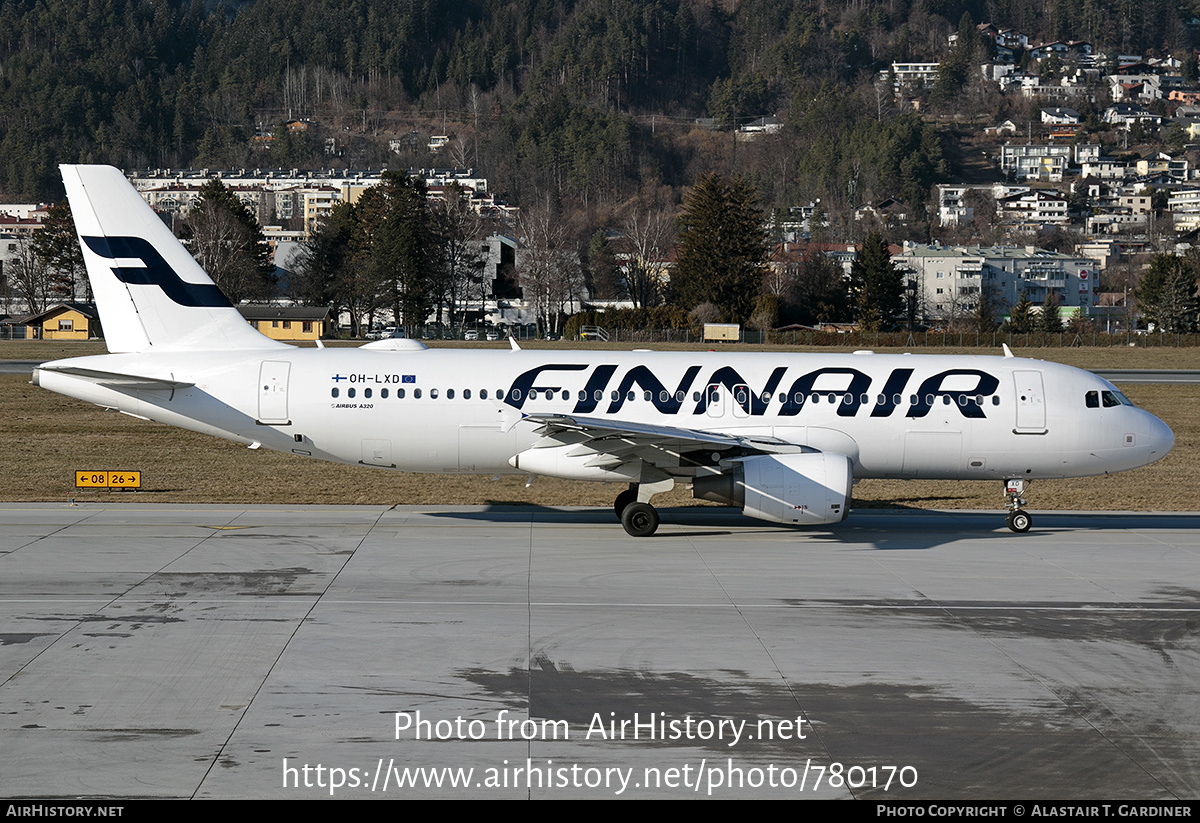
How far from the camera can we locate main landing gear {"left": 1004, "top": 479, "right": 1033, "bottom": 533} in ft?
85.2

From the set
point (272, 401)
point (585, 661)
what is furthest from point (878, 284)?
point (585, 661)

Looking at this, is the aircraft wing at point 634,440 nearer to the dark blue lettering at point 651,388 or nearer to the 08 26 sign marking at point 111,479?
the dark blue lettering at point 651,388

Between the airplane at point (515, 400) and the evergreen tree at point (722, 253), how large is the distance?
292ft

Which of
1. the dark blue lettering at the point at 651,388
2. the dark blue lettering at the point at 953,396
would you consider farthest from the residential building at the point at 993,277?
the dark blue lettering at the point at 651,388

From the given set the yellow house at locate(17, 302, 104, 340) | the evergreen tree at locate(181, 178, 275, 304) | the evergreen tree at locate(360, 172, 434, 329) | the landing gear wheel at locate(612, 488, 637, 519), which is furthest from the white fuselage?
the yellow house at locate(17, 302, 104, 340)

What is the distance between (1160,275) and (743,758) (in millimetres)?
132894

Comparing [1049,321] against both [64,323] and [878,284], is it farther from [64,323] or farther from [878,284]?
[64,323]

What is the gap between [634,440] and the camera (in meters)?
23.3

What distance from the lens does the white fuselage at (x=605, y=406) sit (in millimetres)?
24859

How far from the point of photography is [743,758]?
12.2m

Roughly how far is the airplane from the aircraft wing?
11cm

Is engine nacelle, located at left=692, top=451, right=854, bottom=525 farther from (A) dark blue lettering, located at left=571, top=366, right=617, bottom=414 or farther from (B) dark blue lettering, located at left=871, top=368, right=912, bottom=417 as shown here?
(A) dark blue lettering, located at left=571, top=366, right=617, bottom=414

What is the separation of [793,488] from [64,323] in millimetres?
105812
